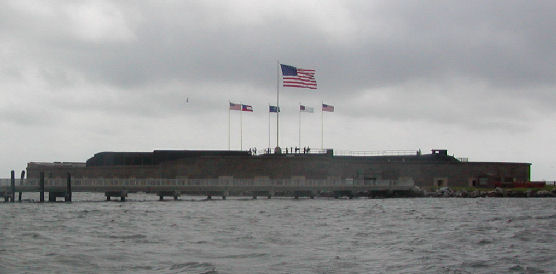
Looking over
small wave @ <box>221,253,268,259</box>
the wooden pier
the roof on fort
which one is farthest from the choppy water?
the roof on fort

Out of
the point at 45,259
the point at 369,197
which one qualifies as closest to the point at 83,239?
the point at 45,259

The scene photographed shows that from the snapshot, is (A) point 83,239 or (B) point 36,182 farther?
(B) point 36,182

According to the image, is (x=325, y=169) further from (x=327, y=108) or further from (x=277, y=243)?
(x=277, y=243)

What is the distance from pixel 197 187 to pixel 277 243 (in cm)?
5139

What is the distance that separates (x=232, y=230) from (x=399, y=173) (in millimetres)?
73480

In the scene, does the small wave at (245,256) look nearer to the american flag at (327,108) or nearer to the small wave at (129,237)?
the small wave at (129,237)

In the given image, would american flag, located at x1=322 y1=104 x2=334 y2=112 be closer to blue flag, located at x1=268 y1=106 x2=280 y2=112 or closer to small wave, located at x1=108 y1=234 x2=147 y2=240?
blue flag, located at x1=268 y1=106 x2=280 y2=112

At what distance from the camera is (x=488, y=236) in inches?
1548

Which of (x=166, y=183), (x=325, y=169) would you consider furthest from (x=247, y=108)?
(x=325, y=169)

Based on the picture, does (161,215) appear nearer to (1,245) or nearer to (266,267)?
(1,245)

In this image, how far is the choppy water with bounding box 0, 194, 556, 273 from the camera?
2872cm

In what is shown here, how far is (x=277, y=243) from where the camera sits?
3575 cm

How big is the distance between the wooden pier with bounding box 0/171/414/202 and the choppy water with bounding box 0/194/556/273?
27.8 m

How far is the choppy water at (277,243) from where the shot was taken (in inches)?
1131
